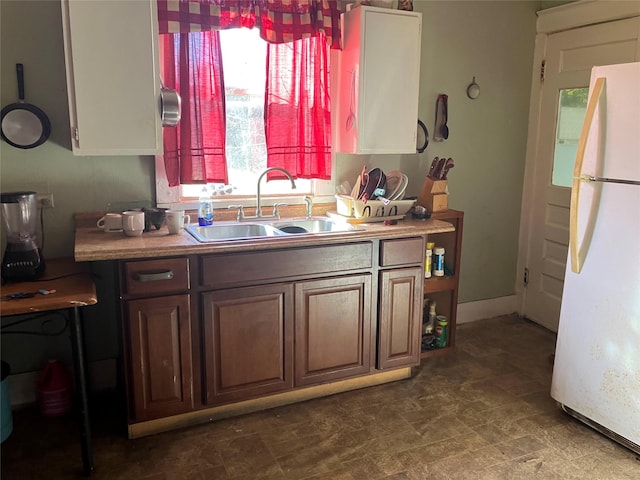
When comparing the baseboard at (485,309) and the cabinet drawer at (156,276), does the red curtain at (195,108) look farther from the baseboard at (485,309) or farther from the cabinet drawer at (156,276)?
the baseboard at (485,309)

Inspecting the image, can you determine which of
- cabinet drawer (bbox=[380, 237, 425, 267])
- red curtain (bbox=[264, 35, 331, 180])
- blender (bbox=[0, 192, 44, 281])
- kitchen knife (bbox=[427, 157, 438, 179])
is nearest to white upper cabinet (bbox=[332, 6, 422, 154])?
red curtain (bbox=[264, 35, 331, 180])

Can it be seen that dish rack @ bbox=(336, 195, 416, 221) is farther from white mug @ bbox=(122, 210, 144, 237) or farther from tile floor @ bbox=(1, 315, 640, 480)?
white mug @ bbox=(122, 210, 144, 237)

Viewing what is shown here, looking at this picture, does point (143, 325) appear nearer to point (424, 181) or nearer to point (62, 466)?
point (62, 466)

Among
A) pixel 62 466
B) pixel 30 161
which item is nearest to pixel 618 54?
pixel 30 161

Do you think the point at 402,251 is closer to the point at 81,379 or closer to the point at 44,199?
the point at 81,379

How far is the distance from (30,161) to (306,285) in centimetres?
145

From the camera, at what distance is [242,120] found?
305 cm

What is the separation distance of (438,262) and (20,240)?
89.2 inches

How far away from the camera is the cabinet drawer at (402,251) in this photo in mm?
2873

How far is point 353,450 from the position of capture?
8.09 ft

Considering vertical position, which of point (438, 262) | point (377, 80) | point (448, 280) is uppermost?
point (377, 80)

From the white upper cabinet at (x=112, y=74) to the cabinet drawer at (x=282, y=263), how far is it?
663 mm

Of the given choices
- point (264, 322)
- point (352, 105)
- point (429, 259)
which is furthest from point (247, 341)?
point (352, 105)

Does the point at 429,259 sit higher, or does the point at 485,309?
the point at 429,259
